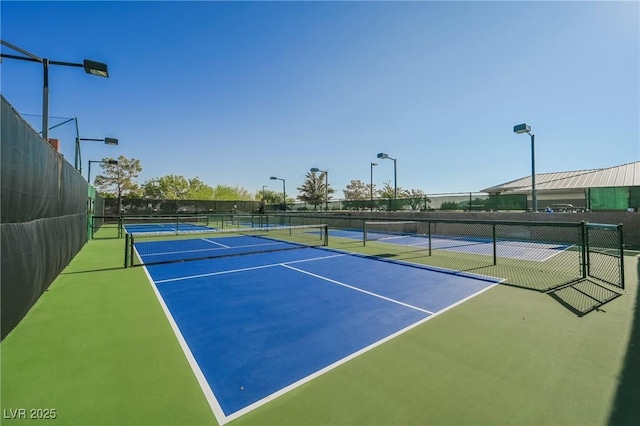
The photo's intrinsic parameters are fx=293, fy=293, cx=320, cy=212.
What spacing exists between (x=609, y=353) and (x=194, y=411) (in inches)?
199

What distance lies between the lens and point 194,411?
276 centimetres

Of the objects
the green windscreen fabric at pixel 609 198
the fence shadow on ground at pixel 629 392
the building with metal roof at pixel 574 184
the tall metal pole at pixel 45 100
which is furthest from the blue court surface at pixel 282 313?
the building with metal roof at pixel 574 184

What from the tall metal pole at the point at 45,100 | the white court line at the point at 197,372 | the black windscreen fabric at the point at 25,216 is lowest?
the white court line at the point at 197,372

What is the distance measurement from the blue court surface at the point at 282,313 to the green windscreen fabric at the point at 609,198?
42.0 feet

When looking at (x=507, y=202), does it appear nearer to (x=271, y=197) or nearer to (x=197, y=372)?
(x=197, y=372)

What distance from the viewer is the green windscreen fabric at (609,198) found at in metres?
14.8

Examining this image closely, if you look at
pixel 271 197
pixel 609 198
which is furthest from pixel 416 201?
pixel 271 197

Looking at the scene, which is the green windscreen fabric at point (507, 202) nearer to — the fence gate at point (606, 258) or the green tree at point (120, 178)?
the fence gate at point (606, 258)

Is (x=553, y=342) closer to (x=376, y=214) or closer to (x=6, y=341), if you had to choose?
(x=6, y=341)

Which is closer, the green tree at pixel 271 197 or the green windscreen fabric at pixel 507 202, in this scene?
the green windscreen fabric at pixel 507 202

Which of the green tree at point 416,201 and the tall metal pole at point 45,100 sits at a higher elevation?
the tall metal pole at point 45,100

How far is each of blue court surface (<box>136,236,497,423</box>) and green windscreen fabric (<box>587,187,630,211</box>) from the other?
12.8 metres

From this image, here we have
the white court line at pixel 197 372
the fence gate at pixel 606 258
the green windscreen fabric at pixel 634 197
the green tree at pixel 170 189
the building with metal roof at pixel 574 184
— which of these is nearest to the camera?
the white court line at pixel 197 372

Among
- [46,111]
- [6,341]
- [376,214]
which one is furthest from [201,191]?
[6,341]
